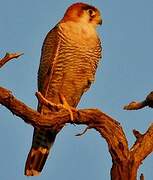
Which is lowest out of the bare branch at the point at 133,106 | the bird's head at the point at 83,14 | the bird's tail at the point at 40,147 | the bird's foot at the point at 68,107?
the bird's tail at the point at 40,147

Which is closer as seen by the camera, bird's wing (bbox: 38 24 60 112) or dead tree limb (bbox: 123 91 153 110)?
dead tree limb (bbox: 123 91 153 110)

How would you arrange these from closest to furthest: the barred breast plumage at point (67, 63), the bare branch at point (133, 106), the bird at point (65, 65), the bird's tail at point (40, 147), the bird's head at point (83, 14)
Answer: the bare branch at point (133, 106) < the bird's tail at point (40, 147) < the bird at point (65, 65) < the barred breast plumage at point (67, 63) < the bird's head at point (83, 14)

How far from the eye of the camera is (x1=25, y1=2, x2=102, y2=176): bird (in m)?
7.98

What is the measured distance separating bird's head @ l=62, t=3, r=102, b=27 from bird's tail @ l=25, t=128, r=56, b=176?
1.74m

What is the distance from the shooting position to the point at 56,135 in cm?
798

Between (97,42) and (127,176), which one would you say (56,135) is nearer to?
(97,42)

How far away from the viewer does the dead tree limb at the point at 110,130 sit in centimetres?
597

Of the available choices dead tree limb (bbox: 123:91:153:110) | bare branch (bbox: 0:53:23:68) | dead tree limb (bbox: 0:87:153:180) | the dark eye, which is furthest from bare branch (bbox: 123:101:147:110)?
the dark eye

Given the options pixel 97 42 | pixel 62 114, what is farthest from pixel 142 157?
pixel 97 42

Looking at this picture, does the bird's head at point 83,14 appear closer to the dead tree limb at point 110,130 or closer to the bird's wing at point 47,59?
the bird's wing at point 47,59

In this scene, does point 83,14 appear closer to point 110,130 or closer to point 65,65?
point 65,65

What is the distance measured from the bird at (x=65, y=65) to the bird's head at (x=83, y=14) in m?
0.02

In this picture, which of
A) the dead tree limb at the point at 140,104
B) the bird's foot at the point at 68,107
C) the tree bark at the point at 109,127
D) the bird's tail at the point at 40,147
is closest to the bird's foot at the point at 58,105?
the bird's foot at the point at 68,107

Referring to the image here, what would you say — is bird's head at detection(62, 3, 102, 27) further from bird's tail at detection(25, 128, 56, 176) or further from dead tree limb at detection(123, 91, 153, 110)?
dead tree limb at detection(123, 91, 153, 110)
